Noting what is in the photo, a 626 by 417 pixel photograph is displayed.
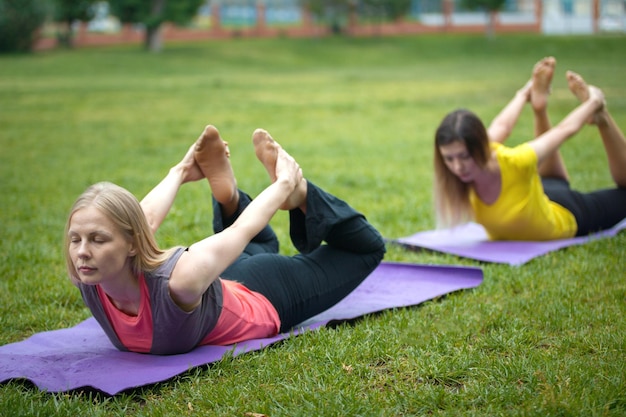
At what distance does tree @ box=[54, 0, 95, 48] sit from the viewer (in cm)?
3772

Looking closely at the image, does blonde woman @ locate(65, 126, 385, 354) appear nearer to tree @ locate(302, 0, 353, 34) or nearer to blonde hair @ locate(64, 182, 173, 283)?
blonde hair @ locate(64, 182, 173, 283)

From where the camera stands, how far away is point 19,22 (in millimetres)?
34688

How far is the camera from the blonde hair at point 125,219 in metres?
3.23

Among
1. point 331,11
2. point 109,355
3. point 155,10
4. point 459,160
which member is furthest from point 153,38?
point 109,355

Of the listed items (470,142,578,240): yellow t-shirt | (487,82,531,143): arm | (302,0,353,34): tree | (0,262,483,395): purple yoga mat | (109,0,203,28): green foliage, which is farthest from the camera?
(302,0,353,34): tree

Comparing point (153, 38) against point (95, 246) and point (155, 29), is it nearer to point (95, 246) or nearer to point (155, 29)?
point (155, 29)

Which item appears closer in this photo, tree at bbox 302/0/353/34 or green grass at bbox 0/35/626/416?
green grass at bbox 0/35/626/416

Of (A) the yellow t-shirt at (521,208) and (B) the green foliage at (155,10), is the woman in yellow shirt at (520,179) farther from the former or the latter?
(B) the green foliage at (155,10)

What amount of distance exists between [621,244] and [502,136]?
121 centimetres

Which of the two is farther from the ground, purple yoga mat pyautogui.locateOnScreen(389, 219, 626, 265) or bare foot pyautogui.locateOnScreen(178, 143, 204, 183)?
bare foot pyautogui.locateOnScreen(178, 143, 204, 183)

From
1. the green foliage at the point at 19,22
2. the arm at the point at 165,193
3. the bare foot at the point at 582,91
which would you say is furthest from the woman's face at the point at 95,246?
the green foliage at the point at 19,22

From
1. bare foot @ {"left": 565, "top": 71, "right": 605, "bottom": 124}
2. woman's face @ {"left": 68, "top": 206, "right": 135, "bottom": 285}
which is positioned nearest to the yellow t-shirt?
bare foot @ {"left": 565, "top": 71, "right": 605, "bottom": 124}

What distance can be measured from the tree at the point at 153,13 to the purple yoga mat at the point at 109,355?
34.9 meters

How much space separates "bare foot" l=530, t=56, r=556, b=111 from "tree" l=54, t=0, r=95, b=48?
34798mm
